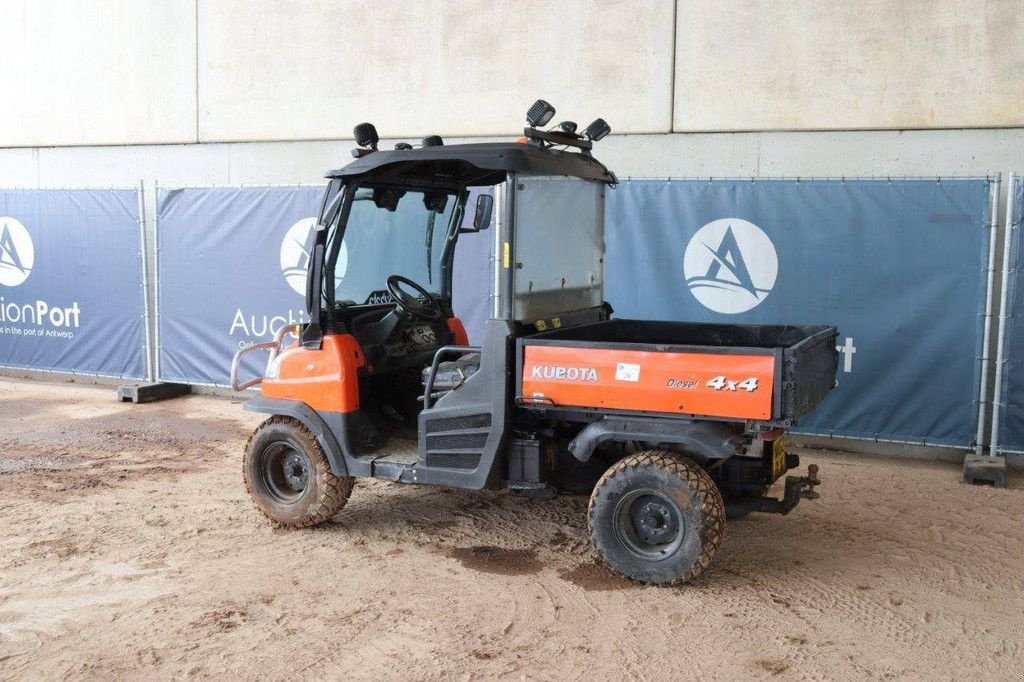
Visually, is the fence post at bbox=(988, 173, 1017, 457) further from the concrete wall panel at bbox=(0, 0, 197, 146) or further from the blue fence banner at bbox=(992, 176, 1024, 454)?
the concrete wall panel at bbox=(0, 0, 197, 146)

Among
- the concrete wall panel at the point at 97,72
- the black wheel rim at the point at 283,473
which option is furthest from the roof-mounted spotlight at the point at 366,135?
the concrete wall panel at the point at 97,72

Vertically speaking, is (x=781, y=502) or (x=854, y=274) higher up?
(x=854, y=274)

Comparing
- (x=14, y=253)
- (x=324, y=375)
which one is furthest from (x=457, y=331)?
(x=14, y=253)

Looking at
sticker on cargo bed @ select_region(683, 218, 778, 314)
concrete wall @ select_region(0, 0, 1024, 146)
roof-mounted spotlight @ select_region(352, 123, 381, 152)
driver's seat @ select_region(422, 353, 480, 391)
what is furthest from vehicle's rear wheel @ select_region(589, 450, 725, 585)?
concrete wall @ select_region(0, 0, 1024, 146)

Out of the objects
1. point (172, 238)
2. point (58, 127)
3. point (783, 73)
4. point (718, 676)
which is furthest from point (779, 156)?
point (58, 127)

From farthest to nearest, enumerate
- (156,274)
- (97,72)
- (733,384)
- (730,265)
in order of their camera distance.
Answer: (97,72)
(156,274)
(730,265)
(733,384)

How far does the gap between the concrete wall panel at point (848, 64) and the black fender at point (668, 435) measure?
420 cm

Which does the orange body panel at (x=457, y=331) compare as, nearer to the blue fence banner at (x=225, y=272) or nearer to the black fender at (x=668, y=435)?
the black fender at (x=668, y=435)

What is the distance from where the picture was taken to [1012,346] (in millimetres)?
6910

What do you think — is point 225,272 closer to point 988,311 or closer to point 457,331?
point 457,331

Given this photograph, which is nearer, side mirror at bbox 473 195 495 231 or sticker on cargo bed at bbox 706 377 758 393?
sticker on cargo bed at bbox 706 377 758 393

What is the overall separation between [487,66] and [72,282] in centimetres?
509

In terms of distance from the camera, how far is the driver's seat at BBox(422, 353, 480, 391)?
5.22 m

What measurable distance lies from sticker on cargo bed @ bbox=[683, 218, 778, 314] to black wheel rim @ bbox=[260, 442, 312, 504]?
11.8 ft
